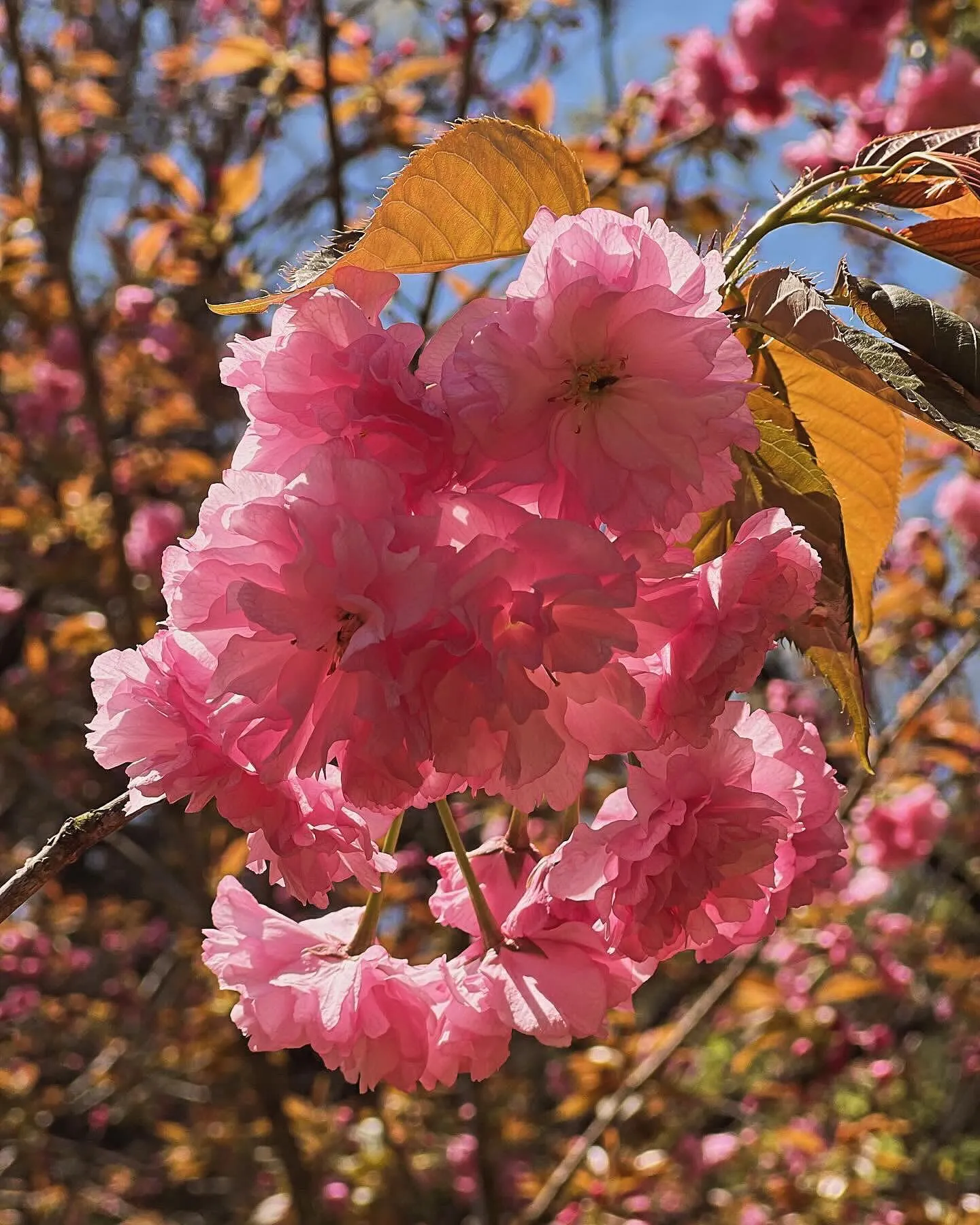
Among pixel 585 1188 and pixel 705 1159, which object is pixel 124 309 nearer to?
pixel 585 1188

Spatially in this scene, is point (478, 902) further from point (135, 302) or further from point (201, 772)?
point (135, 302)

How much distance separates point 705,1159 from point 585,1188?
3.67 feet

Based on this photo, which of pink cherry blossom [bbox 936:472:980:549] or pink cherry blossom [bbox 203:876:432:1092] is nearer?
pink cherry blossom [bbox 203:876:432:1092]

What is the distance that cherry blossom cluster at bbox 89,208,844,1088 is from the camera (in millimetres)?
476

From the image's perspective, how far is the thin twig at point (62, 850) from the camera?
1.84 feet

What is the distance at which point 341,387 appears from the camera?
0.51m

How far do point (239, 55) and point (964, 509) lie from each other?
256cm

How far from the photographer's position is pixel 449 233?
60 centimetres

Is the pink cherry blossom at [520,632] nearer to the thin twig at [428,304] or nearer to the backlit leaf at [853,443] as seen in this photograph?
the backlit leaf at [853,443]

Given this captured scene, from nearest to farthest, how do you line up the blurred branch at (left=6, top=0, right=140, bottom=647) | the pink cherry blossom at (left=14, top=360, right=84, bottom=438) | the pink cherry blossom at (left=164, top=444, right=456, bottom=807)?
the pink cherry blossom at (left=164, top=444, right=456, bottom=807) → the blurred branch at (left=6, top=0, right=140, bottom=647) → the pink cherry blossom at (left=14, top=360, right=84, bottom=438)

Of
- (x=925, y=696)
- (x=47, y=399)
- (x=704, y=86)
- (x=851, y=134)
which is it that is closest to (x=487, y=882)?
(x=925, y=696)

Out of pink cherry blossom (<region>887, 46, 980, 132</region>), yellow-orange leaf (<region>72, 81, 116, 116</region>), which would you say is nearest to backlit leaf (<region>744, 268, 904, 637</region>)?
pink cherry blossom (<region>887, 46, 980, 132</region>)

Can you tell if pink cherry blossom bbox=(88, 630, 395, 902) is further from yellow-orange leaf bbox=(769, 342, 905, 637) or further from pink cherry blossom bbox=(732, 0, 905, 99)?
pink cherry blossom bbox=(732, 0, 905, 99)

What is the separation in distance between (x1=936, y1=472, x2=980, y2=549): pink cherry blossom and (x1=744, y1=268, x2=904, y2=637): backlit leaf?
10.3 feet
